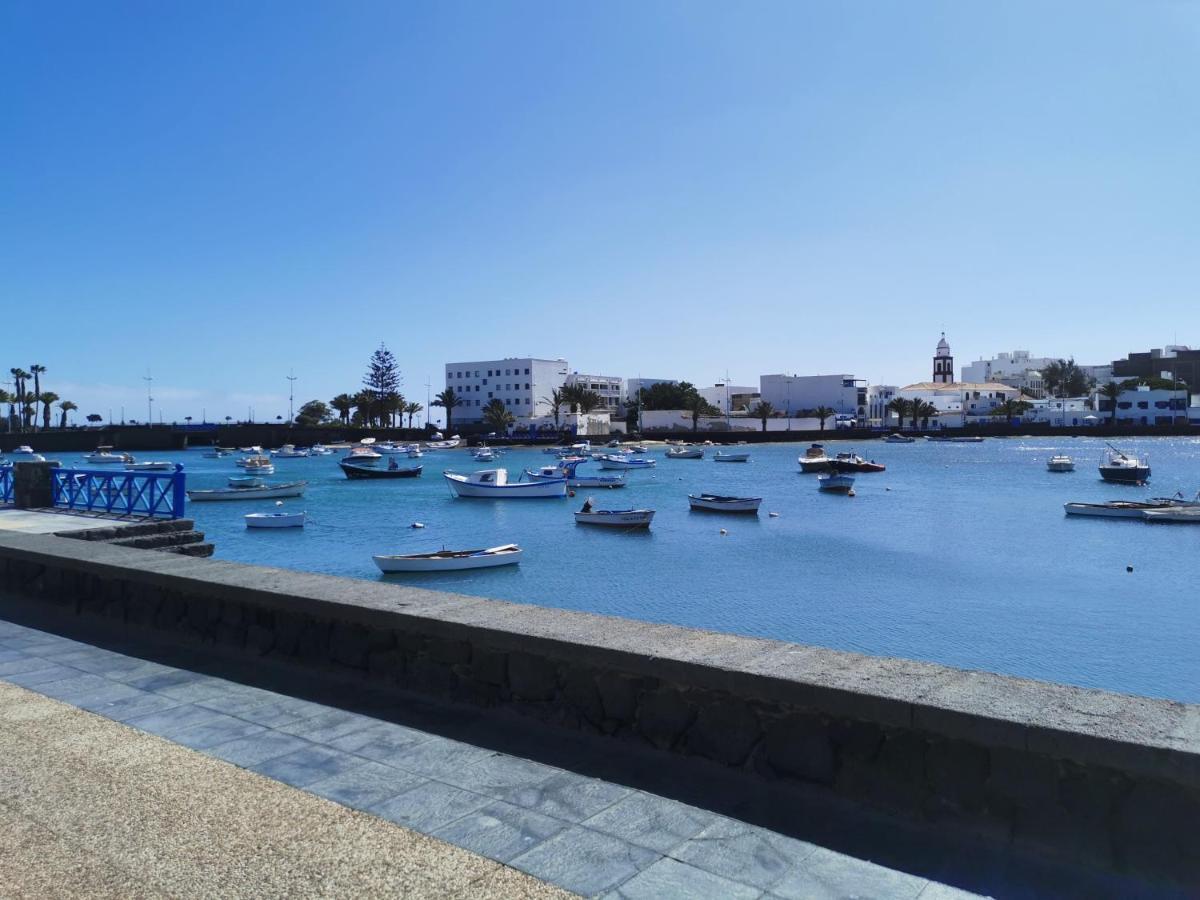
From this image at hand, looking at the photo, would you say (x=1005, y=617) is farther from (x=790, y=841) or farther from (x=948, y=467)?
(x=948, y=467)

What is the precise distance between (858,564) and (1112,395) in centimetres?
16254

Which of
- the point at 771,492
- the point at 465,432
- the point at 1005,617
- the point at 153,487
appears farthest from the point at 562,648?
the point at 465,432

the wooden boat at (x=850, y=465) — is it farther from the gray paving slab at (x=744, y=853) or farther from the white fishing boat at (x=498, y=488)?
the gray paving slab at (x=744, y=853)

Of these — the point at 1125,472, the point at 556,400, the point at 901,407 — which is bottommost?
the point at 1125,472

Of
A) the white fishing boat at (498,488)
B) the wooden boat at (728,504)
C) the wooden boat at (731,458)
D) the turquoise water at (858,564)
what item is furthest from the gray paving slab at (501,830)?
the wooden boat at (731,458)

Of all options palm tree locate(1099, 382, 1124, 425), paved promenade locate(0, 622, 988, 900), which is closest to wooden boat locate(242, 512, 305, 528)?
paved promenade locate(0, 622, 988, 900)

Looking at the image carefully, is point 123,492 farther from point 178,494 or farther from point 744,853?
point 744,853

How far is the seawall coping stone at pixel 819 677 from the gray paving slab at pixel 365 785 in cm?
117

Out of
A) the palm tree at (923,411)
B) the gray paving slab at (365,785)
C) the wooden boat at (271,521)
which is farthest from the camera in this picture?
the palm tree at (923,411)

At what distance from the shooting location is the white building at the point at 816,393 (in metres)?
185

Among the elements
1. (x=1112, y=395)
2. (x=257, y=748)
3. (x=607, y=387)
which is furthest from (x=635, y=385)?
(x=257, y=748)

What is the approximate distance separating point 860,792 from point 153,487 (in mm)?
18096

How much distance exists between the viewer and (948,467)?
107562 millimetres

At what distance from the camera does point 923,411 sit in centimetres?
18375
